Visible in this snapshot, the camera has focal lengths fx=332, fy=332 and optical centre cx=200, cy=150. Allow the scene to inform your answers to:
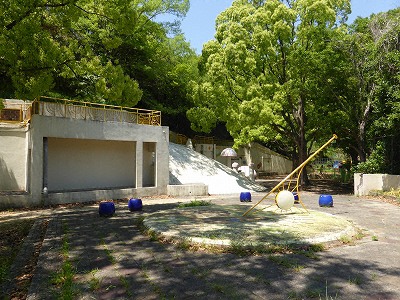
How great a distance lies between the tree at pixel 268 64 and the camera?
19922 mm

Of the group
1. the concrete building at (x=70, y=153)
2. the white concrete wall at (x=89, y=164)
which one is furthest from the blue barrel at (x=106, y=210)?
the white concrete wall at (x=89, y=164)

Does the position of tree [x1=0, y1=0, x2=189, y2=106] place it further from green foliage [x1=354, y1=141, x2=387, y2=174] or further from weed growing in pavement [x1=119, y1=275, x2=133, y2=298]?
green foliage [x1=354, y1=141, x2=387, y2=174]

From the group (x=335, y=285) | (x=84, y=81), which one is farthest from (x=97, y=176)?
(x=335, y=285)

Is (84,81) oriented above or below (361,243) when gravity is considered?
above

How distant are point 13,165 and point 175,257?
41.6 feet

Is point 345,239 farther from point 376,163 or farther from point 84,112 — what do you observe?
point 84,112

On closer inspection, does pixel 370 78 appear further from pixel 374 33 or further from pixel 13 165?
pixel 13 165

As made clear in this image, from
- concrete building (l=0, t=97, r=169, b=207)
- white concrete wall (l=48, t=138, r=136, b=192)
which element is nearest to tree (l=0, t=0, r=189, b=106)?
concrete building (l=0, t=97, r=169, b=207)

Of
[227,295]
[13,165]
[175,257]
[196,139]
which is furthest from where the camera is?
[196,139]

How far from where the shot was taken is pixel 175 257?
254 inches

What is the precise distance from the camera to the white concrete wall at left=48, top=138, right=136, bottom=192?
17812 mm

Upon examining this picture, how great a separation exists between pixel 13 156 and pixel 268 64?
633 inches

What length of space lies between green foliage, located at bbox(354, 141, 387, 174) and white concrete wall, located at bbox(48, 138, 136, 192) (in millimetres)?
13489

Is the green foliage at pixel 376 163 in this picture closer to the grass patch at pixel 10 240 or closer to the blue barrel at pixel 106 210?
the blue barrel at pixel 106 210
